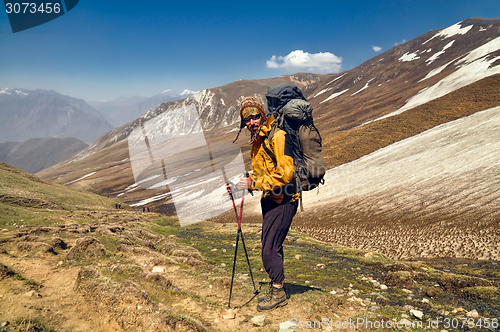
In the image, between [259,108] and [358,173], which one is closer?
[259,108]

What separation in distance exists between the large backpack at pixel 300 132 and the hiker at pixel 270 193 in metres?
0.15

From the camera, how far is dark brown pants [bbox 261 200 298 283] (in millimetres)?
4492

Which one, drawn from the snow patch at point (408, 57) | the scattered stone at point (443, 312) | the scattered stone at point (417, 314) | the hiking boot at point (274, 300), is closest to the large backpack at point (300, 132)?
the hiking boot at point (274, 300)

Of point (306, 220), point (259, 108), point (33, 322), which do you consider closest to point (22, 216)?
point (33, 322)

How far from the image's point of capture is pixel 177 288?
536cm

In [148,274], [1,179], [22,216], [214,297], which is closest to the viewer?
[214,297]

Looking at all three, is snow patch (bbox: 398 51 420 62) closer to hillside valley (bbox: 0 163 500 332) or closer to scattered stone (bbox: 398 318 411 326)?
hillside valley (bbox: 0 163 500 332)

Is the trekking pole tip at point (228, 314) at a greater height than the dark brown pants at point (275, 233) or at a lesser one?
lesser

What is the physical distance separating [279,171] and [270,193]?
549 millimetres

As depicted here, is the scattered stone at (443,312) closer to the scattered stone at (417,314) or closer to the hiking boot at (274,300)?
the scattered stone at (417,314)

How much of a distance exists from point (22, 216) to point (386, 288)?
1544cm

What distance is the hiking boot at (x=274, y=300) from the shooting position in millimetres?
4498

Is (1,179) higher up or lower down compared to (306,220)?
higher up

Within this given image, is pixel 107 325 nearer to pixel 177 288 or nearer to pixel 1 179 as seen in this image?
pixel 177 288
